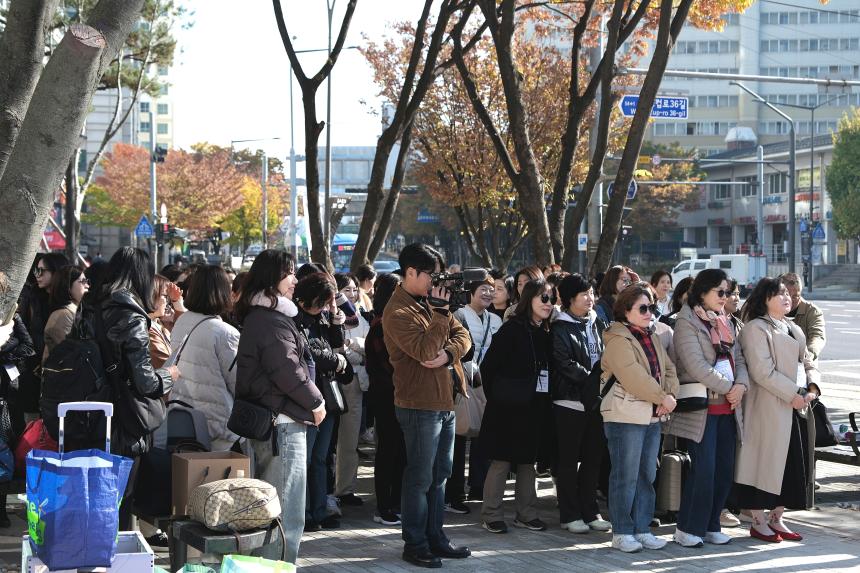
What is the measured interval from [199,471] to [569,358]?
3.10 meters

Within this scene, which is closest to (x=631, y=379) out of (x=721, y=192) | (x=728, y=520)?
(x=728, y=520)

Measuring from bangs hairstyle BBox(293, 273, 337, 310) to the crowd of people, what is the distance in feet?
0.05

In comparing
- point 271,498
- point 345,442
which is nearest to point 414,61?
point 345,442

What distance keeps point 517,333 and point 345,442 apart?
192 cm

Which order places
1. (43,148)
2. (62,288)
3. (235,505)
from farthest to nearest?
(62,288) → (235,505) → (43,148)

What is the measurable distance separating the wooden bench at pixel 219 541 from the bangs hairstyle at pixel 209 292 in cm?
189

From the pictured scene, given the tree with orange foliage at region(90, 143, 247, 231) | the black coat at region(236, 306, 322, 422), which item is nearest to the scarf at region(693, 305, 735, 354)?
the black coat at region(236, 306, 322, 422)

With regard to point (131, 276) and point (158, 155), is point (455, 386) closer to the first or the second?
point (131, 276)

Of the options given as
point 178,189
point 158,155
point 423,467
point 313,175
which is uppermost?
point 178,189

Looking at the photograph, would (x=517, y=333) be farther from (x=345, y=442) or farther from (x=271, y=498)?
(x=271, y=498)

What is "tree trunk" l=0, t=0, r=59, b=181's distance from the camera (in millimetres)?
6211

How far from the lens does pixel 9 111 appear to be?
645 cm

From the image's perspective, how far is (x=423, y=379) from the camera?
7453mm

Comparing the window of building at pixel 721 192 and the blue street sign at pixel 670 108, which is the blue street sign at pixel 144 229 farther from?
the window of building at pixel 721 192
